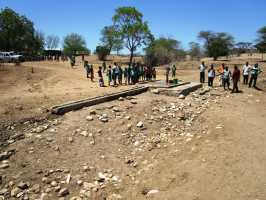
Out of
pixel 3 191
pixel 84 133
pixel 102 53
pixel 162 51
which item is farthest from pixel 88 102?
pixel 102 53

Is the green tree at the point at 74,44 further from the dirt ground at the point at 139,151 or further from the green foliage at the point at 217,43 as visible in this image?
the dirt ground at the point at 139,151

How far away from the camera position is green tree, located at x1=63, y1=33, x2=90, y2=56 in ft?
241

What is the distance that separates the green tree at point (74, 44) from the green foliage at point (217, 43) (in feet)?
93.2

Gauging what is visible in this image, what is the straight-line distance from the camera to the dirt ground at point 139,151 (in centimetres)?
692

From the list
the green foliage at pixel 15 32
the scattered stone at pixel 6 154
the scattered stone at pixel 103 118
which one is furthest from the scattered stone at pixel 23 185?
the green foliage at pixel 15 32

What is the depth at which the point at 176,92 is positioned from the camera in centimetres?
1312

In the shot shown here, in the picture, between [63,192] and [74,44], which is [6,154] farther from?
[74,44]

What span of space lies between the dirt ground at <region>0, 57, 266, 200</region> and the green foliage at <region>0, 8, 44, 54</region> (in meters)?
37.6

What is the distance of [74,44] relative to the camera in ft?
243

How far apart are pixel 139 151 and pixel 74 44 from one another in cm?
6799

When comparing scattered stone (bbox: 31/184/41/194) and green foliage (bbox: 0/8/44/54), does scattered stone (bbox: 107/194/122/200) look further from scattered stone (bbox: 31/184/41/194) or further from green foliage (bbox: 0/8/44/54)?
green foliage (bbox: 0/8/44/54)

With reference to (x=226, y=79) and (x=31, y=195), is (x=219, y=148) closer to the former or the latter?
(x=31, y=195)

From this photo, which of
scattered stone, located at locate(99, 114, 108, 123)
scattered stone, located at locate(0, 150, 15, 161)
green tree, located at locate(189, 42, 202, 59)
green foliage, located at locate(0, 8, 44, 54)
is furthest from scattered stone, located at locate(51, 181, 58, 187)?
green tree, located at locate(189, 42, 202, 59)

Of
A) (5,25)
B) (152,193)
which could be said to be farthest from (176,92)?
(5,25)
